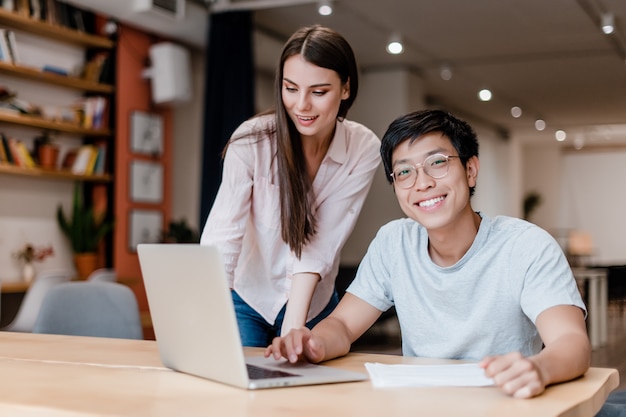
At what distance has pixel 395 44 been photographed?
7.58 meters

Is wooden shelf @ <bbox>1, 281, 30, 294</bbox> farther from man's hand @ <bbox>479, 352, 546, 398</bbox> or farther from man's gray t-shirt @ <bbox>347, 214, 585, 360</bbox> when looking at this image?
man's hand @ <bbox>479, 352, 546, 398</bbox>

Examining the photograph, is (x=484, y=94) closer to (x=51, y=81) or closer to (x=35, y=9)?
(x=51, y=81)

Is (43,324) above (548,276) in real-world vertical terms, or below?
below

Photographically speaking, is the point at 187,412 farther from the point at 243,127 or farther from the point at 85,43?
the point at 85,43

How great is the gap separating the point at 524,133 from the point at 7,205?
34.8 feet

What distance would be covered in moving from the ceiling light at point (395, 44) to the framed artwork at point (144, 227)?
106 inches

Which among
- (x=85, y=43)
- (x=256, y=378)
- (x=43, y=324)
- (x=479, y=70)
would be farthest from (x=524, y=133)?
(x=256, y=378)

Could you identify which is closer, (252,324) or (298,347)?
(298,347)

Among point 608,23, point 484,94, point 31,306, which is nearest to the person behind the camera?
point 31,306

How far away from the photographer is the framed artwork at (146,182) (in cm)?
652

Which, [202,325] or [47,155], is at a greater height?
[47,155]

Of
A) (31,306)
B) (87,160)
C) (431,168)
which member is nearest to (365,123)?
(87,160)

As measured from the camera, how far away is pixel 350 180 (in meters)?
2.21

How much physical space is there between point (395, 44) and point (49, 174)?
3.50 metres
